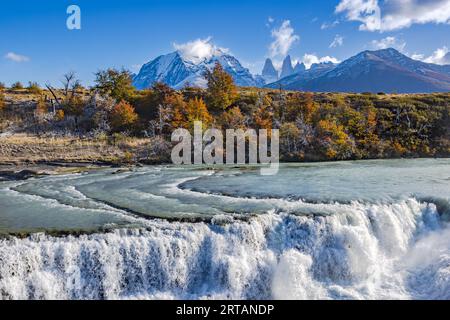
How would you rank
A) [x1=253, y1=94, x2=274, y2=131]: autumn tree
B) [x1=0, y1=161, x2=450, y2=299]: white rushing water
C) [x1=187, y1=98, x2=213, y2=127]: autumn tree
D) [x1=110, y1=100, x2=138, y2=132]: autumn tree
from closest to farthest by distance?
[x1=0, y1=161, x2=450, y2=299]: white rushing water < [x1=187, y1=98, x2=213, y2=127]: autumn tree < [x1=253, y1=94, x2=274, y2=131]: autumn tree < [x1=110, y1=100, x2=138, y2=132]: autumn tree

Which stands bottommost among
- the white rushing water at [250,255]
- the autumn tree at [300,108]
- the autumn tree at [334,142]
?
the white rushing water at [250,255]

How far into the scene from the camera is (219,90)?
298 feet

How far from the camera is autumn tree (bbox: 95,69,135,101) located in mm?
94750

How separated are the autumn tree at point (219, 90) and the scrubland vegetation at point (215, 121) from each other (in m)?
0.22

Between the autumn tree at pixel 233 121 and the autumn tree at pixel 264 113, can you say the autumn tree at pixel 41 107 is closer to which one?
the autumn tree at pixel 233 121

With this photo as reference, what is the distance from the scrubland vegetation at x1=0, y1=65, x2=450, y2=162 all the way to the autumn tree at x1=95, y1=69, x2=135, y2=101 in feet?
0.77

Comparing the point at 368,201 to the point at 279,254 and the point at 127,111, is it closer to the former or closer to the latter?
the point at 279,254

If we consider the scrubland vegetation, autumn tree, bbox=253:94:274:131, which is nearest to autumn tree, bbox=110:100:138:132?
the scrubland vegetation

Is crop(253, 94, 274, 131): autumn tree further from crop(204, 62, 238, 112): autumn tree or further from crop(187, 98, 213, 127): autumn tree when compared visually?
crop(187, 98, 213, 127): autumn tree

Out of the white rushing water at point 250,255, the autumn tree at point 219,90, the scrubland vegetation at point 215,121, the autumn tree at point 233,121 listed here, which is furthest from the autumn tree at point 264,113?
the white rushing water at point 250,255

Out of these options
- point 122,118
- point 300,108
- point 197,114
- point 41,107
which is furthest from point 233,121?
point 41,107

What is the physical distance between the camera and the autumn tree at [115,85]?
94.8 metres

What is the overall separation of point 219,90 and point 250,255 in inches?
2708

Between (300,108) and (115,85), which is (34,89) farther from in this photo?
(300,108)
